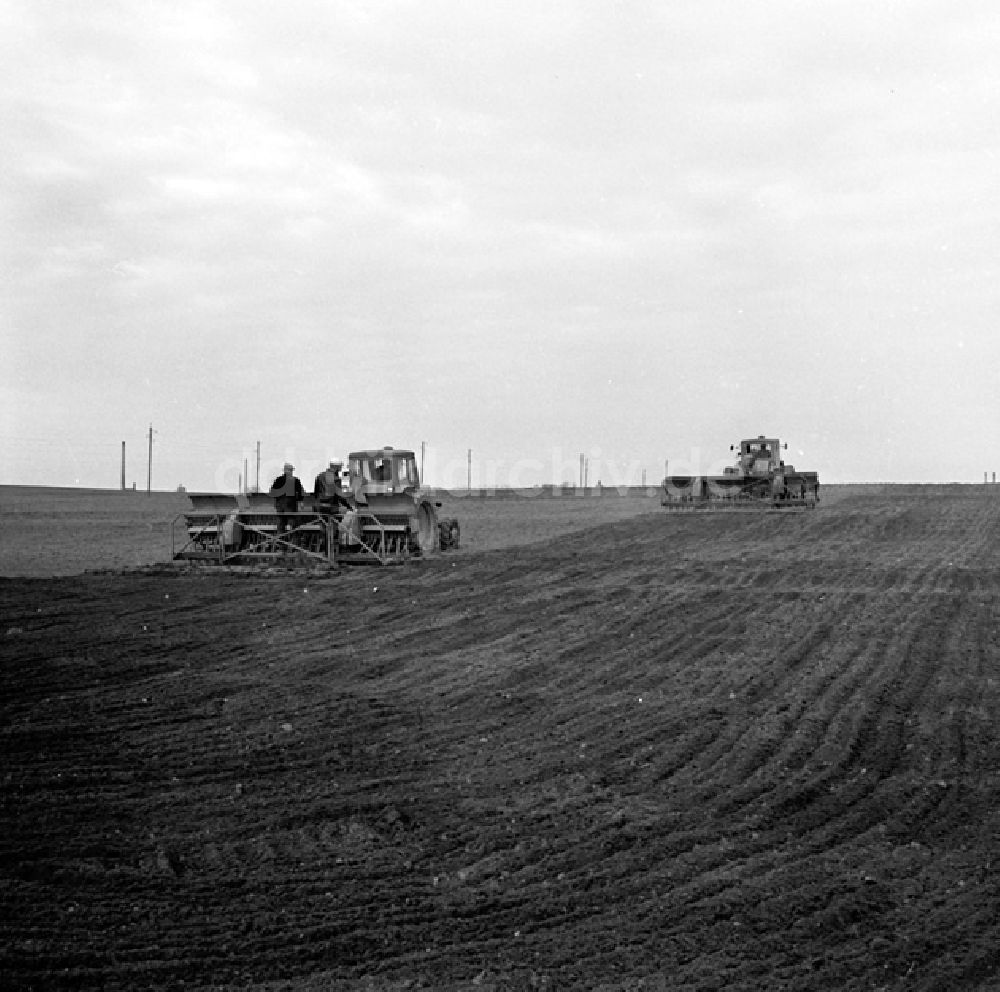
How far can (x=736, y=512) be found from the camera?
38.8 metres

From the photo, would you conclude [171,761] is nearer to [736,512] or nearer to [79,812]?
[79,812]

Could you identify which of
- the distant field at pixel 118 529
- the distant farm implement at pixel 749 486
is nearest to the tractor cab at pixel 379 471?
the distant field at pixel 118 529

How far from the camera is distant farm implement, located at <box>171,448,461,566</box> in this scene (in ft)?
69.8

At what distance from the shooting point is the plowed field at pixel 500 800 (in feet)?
16.4

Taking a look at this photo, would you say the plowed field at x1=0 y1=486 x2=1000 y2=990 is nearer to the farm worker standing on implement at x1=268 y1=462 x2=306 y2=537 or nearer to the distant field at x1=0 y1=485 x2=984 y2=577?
the farm worker standing on implement at x1=268 y1=462 x2=306 y2=537

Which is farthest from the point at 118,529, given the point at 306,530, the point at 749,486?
the point at 749,486

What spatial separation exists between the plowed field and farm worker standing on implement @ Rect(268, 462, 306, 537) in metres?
6.65

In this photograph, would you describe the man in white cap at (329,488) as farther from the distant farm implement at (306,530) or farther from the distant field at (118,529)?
the distant field at (118,529)

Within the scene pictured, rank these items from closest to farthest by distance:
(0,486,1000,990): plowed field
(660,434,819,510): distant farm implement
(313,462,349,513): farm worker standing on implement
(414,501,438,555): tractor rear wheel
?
(0,486,1000,990): plowed field < (313,462,349,513): farm worker standing on implement < (414,501,438,555): tractor rear wheel < (660,434,819,510): distant farm implement

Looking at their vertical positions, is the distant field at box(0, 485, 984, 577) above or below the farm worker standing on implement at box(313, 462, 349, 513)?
below

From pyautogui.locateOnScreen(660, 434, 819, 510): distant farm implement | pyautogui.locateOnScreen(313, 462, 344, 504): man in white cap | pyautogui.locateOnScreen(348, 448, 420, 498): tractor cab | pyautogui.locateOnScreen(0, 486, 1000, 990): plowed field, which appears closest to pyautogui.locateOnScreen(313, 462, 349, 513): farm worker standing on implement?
pyautogui.locateOnScreen(313, 462, 344, 504): man in white cap

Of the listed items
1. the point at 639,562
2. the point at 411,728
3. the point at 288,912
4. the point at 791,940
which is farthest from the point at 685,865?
the point at 639,562

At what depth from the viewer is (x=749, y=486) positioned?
39.9m

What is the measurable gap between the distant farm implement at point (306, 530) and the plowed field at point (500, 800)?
21.2ft
